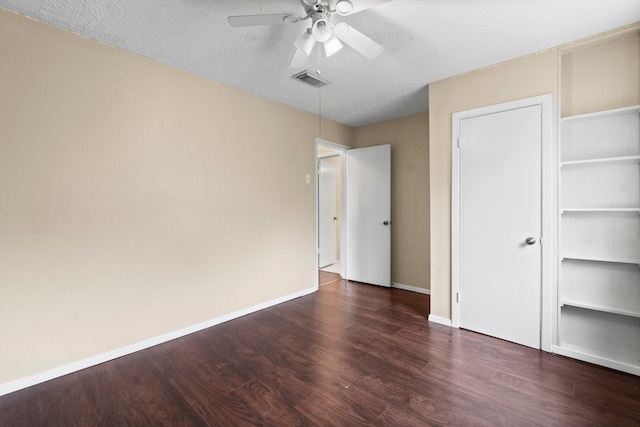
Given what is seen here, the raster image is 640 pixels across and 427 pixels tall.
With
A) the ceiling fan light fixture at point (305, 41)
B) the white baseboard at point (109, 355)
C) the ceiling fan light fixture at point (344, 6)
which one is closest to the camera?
the ceiling fan light fixture at point (344, 6)

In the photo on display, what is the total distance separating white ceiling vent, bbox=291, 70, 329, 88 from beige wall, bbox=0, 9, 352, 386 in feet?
2.80

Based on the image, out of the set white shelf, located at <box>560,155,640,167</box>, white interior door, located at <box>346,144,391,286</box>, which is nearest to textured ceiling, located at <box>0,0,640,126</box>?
white shelf, located at <box>560,155,640,167</box>

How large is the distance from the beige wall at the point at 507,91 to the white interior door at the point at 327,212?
2.77m

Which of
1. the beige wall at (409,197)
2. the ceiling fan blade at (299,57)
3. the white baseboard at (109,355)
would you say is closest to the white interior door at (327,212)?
the beige wall at (409,197)

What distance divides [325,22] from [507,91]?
1.85m

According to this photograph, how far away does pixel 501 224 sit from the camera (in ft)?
8.57

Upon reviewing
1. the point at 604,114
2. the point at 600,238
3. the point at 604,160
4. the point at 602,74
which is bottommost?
the point at 600,238

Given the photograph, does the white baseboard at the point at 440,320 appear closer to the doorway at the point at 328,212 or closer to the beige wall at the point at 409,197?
the beige wall at the point at 409,197

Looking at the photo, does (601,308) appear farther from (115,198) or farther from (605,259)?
(115,198)

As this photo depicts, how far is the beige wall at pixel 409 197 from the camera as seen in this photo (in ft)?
13.1

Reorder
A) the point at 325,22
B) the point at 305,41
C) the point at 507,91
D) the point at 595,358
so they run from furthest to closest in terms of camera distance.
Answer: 1. the point at 507,91
2. the point at 595,358
3. the point at 305,41
4. the point at 325,22

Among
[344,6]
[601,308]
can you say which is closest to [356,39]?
[344,6]

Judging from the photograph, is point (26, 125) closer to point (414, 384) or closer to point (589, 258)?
point (414, 384)

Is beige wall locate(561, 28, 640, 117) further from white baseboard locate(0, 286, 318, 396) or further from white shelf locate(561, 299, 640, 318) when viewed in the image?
white baseboard locate(0, 286, 318, 396)
